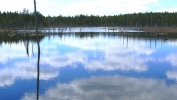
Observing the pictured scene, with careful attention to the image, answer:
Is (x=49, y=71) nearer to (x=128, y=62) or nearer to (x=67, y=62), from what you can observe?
(x=67, y=62)

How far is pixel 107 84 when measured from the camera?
17797mm

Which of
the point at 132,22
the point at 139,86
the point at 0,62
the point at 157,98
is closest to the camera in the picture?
the point at 157,98

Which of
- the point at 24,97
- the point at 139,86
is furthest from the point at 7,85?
the point at 139,86

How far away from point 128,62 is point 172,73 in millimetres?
6487

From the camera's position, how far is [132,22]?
7338 inches

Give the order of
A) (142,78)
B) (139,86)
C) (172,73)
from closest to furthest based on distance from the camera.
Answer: (139,86) → (142,78) → (172,73)

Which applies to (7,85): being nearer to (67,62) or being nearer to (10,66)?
(10,66)

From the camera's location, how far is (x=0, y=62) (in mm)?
27312

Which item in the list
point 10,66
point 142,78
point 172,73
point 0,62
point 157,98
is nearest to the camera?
point 157,98

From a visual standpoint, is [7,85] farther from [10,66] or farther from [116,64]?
[116,64]

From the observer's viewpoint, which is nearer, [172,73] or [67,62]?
[172,73]

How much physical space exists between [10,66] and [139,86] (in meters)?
13.6

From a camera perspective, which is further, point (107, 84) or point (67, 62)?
point (67, 62)

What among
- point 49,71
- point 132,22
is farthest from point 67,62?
point 132,22
